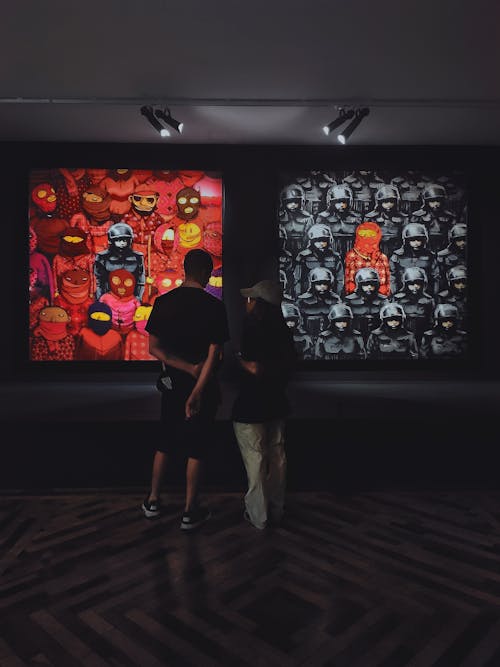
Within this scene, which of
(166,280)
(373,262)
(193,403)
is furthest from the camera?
(373,262)

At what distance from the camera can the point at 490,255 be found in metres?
5.84

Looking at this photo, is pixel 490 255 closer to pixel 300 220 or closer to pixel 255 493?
pixel 300 220

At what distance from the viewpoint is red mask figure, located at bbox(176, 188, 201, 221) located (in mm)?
5668

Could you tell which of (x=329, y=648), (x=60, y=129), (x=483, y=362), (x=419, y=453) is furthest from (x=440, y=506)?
(x=60, y=129)

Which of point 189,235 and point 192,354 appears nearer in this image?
point 192,354

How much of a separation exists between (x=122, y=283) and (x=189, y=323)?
130 inches

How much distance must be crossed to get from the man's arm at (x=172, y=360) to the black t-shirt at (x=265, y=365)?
0.28m

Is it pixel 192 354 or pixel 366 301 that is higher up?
pixel 366 301

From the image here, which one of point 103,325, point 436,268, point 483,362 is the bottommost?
point 483,362

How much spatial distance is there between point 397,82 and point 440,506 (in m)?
3.52

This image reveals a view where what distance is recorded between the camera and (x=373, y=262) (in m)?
5.76

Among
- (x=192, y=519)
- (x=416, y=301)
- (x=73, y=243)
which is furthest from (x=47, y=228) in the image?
(x=416, y=301)

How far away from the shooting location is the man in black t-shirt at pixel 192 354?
256cm

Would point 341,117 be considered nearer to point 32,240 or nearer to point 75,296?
point 75,296
